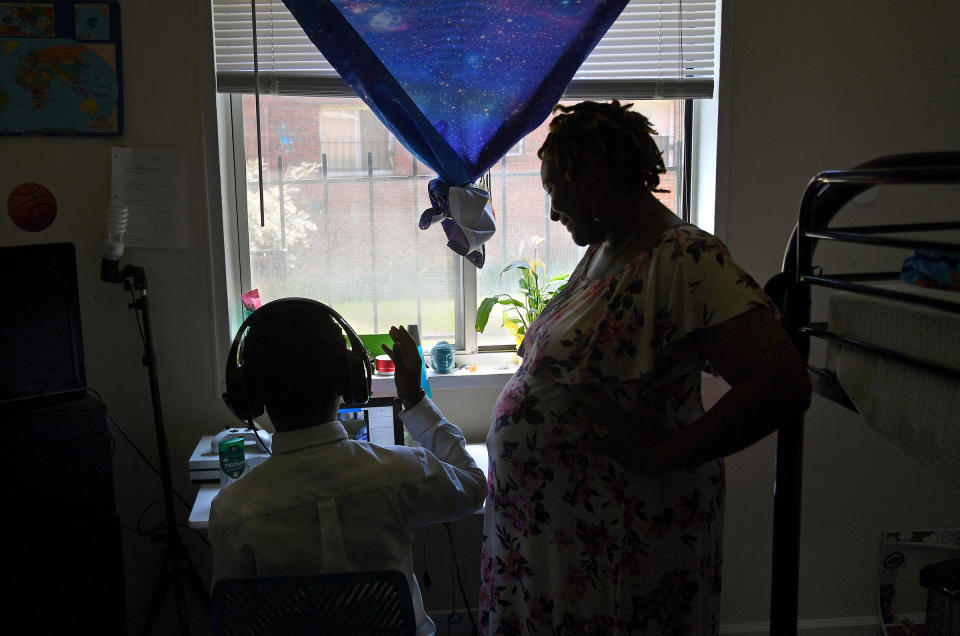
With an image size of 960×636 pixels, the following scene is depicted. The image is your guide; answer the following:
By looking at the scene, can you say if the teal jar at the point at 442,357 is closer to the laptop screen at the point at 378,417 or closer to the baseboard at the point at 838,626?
the laptop screen at the point at 378,417

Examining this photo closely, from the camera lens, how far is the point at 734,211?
236cm

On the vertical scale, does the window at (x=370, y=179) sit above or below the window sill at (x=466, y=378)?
above

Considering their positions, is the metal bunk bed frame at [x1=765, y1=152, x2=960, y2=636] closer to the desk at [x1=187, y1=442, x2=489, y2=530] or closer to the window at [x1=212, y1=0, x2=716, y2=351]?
the desk at [x1=187, y1=442, x2=489, y2=530]

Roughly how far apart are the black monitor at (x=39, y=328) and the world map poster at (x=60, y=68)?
471 mm

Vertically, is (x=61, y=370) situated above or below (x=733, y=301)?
below

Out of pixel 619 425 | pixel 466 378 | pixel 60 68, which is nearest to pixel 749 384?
pixel 619 425

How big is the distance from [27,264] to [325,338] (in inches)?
43.5

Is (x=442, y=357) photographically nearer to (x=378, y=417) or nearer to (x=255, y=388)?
(x=378, y=417)

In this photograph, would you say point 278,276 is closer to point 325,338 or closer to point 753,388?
point 325,338

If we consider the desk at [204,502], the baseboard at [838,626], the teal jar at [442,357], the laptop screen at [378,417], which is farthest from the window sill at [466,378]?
the baseboard at [838,626]

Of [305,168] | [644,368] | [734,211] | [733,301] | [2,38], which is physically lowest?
[644,368]

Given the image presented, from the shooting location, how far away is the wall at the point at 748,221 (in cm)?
216

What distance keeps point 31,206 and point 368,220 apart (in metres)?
0.97

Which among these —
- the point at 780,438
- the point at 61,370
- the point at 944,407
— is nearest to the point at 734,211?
the point at 780,438
